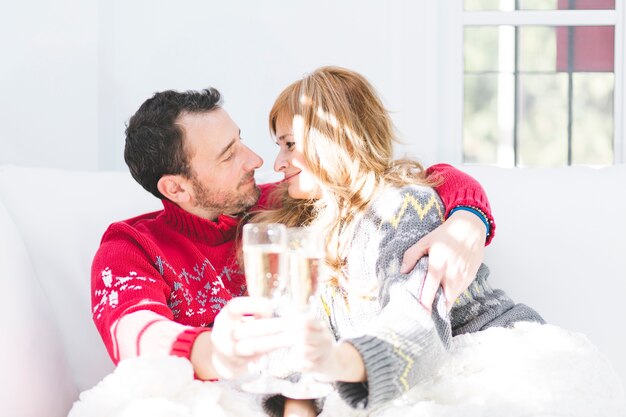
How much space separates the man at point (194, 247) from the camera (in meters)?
1.34

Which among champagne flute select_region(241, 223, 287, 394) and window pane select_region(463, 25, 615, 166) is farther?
window pane select_region(463, 25, 615, 166)

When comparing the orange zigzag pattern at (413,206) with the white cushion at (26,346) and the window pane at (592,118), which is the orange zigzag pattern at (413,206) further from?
the window pane at (592,118)

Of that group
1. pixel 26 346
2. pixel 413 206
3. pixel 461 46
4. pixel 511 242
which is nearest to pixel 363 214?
pixel 413 206

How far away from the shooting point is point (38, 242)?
1.84 m

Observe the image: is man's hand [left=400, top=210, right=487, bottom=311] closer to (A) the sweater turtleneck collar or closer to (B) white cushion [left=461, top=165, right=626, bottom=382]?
(B) white cushion [left=461, top=165, right=626, bottom=382]

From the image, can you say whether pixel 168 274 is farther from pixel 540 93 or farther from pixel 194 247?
pixel 540 93

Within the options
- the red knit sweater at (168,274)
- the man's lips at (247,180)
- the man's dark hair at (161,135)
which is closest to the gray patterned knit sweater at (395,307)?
the red knit sweater at (168,274)

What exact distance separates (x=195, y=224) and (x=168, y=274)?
0.17 m

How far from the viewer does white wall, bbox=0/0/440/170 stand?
7.99 feet

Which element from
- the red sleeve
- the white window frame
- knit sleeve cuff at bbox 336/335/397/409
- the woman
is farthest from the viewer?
the white window frame

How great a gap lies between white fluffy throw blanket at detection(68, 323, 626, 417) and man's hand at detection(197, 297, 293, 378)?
9 cm

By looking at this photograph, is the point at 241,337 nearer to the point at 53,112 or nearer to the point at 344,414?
the point at 344,414

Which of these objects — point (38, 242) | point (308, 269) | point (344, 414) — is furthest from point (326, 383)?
point (38, 242)

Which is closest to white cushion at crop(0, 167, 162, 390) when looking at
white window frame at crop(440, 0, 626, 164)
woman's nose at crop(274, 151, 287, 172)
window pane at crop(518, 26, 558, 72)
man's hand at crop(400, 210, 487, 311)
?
woman's nose at crop(274, 151, 287, 172)
